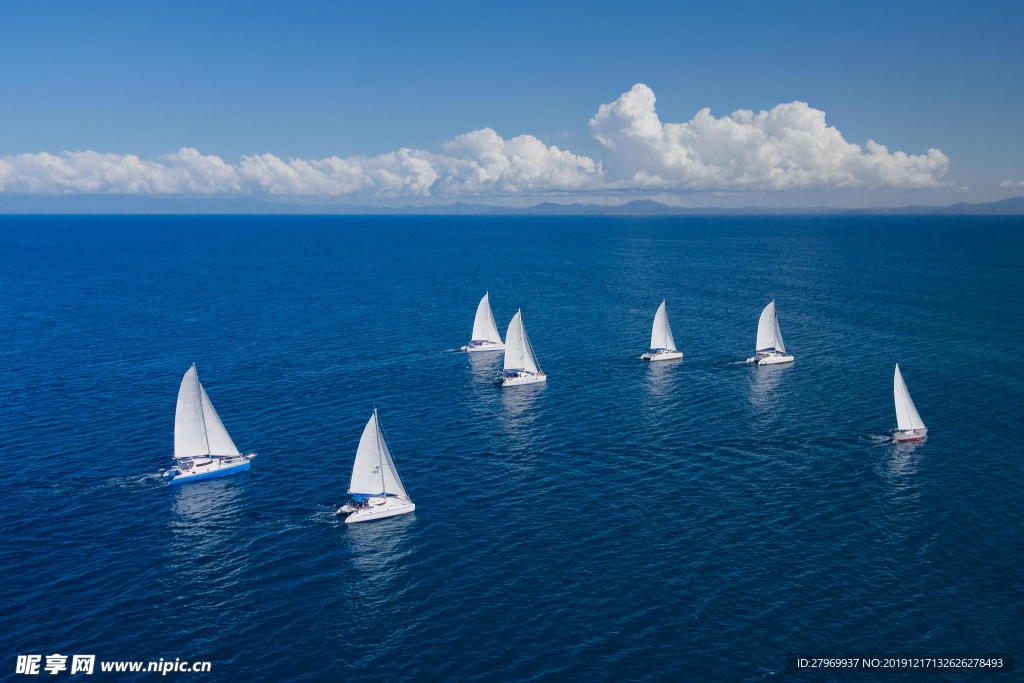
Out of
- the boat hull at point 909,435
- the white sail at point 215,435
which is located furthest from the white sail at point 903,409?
the white sail at point 215,435

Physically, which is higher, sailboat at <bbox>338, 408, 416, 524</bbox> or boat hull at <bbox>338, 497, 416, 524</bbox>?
sailboat at <bbox>338, 408, 416, 524</bbox>

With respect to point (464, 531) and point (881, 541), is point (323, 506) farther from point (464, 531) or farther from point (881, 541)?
point (881, 541)

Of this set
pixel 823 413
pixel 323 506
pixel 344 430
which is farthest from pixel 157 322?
pixel 823 413

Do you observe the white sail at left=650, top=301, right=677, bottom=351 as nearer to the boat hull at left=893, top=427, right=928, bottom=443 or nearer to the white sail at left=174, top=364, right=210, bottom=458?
the boat hull at left=893, top=427, right=928, bottom=443

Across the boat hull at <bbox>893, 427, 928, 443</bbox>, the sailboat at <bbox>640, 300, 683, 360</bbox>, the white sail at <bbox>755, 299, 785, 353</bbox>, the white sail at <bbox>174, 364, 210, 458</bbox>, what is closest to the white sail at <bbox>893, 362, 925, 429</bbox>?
the boat hull at <bbox>893, 427, 928, 443</bbox>

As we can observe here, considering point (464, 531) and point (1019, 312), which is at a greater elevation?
point (1019, 312)

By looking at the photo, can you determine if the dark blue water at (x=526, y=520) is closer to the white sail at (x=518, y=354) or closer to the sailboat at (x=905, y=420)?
the sailboat at (x=905, y=420)

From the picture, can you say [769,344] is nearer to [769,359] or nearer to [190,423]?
[769,359]
